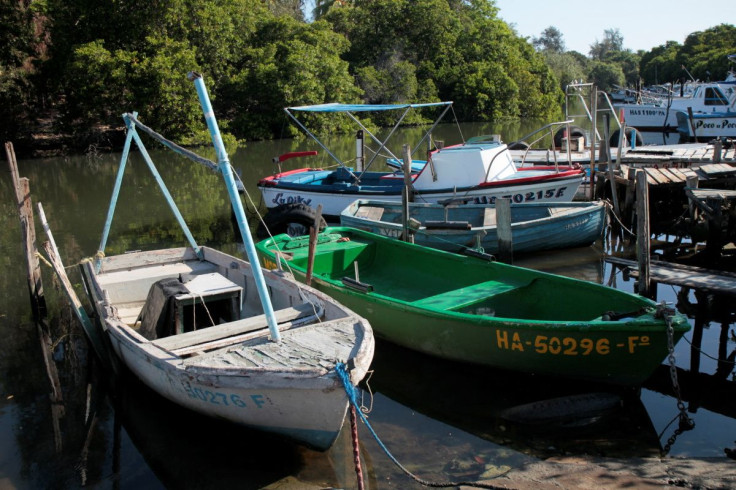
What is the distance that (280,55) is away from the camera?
1489 inches

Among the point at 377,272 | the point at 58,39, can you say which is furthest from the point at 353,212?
the point at 58,39

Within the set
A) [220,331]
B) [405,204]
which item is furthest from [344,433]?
[405,204]

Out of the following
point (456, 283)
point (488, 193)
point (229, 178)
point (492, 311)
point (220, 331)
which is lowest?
point (492, 311)

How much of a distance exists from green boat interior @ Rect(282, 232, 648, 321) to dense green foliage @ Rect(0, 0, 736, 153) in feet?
58.8

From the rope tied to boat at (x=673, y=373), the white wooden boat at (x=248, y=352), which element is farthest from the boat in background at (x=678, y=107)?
the white wooden boat at (x=248, y=352)

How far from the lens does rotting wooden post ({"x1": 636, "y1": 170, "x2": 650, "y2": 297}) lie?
762 cm

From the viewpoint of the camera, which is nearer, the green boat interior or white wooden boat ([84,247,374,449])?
white wooden boat ([84,247,374,449])

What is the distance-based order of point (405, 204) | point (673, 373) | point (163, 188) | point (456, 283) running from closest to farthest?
point (673, 373) → point (163, 188) → point (456, 283) → point (405, 204)

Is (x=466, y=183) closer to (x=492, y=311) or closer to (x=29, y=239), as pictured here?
(x=492, y=311)

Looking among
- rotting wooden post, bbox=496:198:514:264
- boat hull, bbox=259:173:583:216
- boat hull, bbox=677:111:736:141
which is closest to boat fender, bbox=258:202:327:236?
boat hull, bbox=259:173:583:216

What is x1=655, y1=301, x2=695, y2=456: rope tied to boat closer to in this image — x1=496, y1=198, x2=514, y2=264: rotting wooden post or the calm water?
the calm water

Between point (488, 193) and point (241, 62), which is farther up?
point (241, 62)

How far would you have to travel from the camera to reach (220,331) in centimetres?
632

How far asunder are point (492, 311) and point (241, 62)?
33769 millimetres
